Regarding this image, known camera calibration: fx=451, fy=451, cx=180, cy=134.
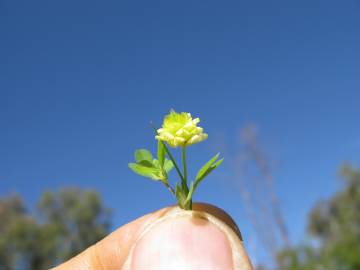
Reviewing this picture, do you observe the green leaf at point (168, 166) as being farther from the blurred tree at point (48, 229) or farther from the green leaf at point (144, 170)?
the blurred tree at point (48, 229)

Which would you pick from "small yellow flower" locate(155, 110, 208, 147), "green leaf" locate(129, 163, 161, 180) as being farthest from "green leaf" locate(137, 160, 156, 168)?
"small yellow flower" locate(155, 110, 208, 147)

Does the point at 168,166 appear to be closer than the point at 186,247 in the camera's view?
No

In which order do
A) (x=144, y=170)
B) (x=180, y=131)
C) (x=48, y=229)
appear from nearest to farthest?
(x=180, y=131) → (x=144, y=170) → (x=48, y=229)

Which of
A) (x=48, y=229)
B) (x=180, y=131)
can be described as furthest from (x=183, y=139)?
(x=48, y=229)

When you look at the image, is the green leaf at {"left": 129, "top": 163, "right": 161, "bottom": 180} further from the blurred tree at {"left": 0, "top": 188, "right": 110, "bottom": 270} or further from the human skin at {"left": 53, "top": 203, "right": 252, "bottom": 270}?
the blurred tree at {"left": 0, "top": 188, "right": 110, "bottom": 270}

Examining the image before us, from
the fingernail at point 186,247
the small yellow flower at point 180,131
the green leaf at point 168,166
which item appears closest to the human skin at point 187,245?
the fingernail at point 186,247

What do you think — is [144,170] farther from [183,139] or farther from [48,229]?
[48,229]

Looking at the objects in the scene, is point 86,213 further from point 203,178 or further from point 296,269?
point 203,178
